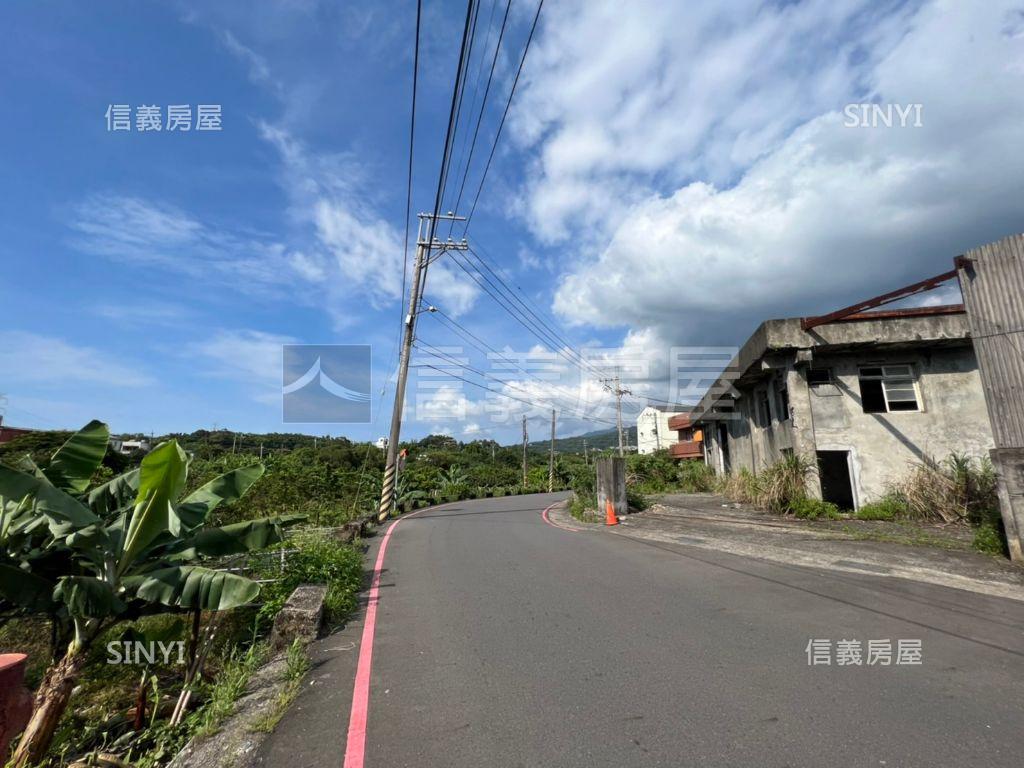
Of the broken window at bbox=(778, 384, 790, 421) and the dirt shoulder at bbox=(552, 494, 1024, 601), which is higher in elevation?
the broken window at bbox=(778, 384, 790, 421)

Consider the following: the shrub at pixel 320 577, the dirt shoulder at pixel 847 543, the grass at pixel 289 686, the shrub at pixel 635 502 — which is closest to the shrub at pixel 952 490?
the dirt shoulder at pixel 847 543

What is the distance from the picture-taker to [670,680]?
4.14 metres

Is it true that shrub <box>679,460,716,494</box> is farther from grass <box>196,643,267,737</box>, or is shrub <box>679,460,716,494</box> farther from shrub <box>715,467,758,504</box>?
grass <box>196,643,267,737</box>

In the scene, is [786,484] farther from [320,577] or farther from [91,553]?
[91,553]

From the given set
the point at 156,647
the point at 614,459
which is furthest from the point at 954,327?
the point at 156,647

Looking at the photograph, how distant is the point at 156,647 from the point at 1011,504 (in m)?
11.9

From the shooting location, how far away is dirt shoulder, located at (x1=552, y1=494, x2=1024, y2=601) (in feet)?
24.2

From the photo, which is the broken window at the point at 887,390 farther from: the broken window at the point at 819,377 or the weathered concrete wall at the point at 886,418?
the broken window at the point at 819,377

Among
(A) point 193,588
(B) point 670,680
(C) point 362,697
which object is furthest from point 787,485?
(A) point 193,588

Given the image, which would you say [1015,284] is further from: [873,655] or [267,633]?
[267,633]

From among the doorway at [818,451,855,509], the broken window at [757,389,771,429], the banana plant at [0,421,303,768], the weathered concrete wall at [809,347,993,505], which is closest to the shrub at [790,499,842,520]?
the weathered concrete wall at [809,347,993,505]

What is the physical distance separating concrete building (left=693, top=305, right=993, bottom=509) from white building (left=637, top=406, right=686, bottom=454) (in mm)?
64502

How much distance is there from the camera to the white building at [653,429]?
8050cm

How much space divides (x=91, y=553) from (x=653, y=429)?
3243 inches
